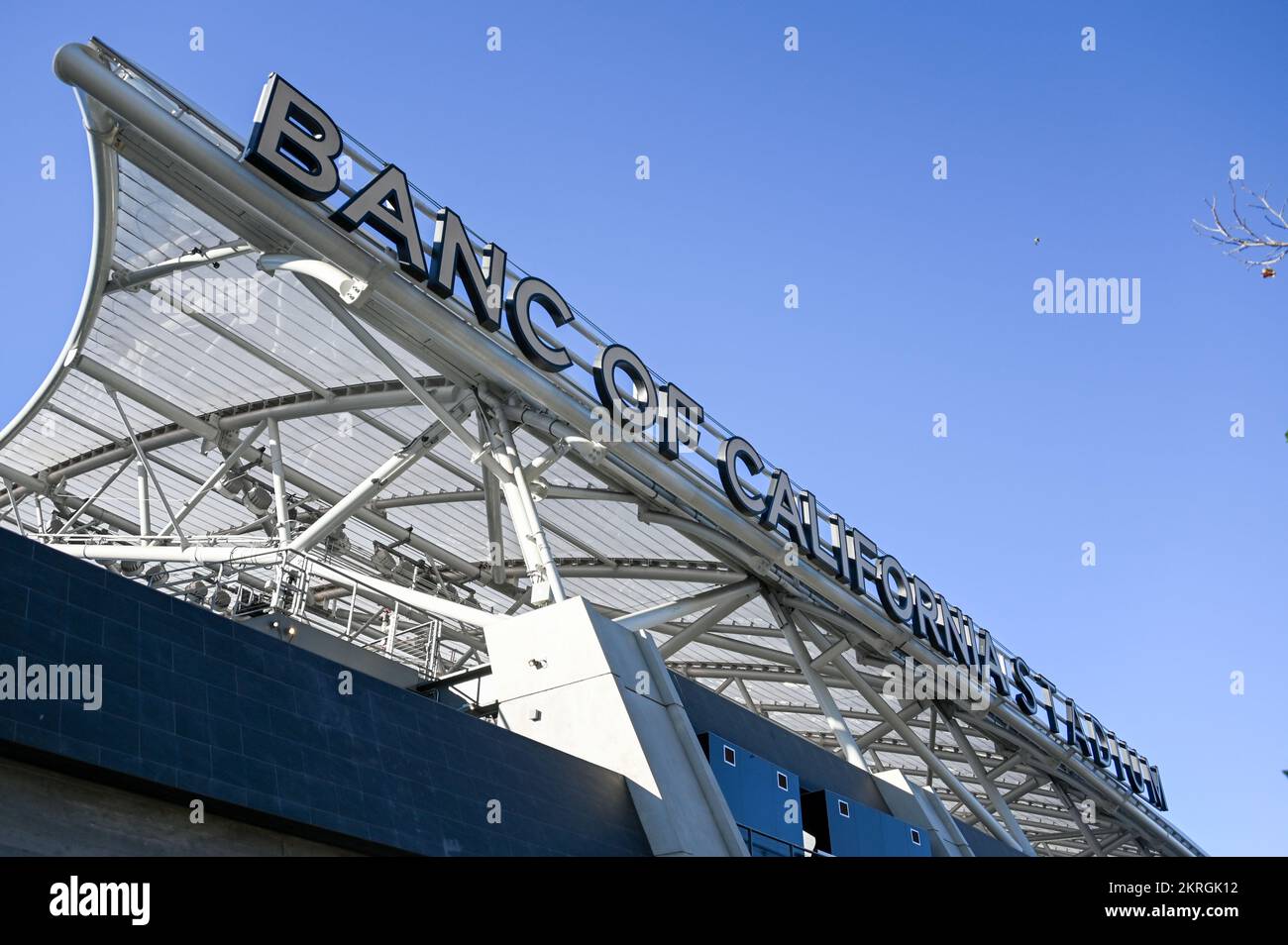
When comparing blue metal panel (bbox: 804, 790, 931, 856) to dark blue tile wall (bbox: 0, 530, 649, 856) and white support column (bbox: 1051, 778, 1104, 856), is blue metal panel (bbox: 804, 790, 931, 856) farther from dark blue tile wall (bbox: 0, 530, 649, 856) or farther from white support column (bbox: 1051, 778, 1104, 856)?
white support column (bbox: 1051, 778, 1104, 856)

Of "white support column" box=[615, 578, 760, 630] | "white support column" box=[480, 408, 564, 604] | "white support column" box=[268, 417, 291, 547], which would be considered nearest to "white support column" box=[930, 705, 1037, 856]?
"white support column" box=[615, 578, 760, 630]

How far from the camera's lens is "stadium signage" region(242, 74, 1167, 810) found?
1783cm

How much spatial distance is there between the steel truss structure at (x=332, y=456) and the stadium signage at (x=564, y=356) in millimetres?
480

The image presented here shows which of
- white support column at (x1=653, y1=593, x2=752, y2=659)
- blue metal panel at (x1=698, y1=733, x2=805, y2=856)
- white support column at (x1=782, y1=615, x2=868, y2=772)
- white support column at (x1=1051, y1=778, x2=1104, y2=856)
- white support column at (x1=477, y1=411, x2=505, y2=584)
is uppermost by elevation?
white support column at (x1=477, y1=411, x2=505, y2=584)

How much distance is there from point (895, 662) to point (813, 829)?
9.48 meters

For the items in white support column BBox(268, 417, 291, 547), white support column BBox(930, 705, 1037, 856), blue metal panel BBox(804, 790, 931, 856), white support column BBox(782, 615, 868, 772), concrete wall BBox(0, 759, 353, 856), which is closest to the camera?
concrete wall BBox(0, 759, 353, 856)

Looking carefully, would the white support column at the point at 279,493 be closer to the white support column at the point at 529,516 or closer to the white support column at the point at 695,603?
the white support column at the point at 529,516

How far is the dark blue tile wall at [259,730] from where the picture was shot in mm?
10820

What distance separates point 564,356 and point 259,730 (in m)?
10.5

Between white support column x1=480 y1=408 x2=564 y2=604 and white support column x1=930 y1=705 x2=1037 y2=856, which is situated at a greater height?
white support column x1=480 y1=408 x2=564 y2=604

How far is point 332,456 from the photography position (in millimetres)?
27922

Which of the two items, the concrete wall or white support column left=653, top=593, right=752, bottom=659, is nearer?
the concrete wall

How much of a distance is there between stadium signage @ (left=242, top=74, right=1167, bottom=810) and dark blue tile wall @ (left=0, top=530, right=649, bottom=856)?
7297mm
